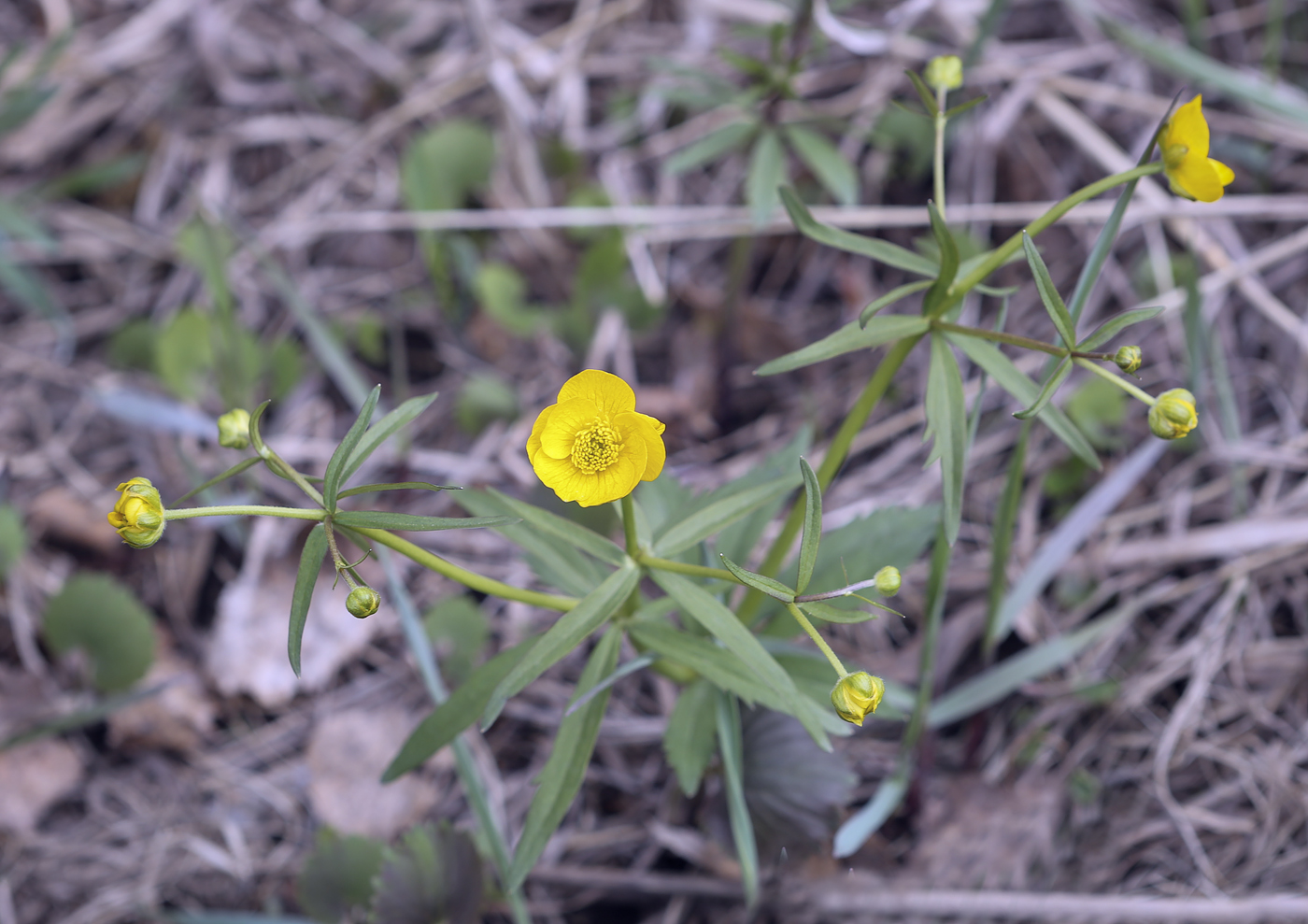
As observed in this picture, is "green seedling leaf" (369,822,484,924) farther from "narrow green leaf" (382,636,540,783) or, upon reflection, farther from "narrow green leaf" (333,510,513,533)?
"narrow green leaf" (333,510,513,533)

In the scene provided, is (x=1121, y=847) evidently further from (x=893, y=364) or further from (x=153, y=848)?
(x=153, y=848)

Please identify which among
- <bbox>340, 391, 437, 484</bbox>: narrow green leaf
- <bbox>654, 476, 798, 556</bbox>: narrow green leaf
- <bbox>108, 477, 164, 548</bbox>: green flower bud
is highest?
<bbox>108, 477, 164, 548</bbox>: green flower bud

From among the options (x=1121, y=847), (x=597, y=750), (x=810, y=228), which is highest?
(x=810, y=228)

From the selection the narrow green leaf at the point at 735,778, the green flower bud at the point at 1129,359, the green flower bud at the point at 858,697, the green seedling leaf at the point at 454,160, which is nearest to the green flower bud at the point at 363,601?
the green flower bud at the point at 858,697

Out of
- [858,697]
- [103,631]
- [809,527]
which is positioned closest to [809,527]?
[809,527]

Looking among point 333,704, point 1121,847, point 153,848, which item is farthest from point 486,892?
point 1121,847

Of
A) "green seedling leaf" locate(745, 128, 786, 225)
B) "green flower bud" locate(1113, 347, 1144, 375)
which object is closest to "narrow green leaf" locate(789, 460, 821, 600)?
"green flower bud" locate(1113, 347, 1144, 375)
